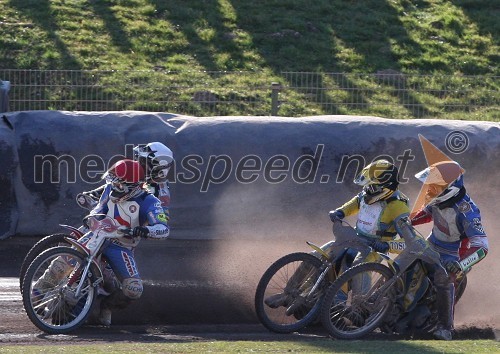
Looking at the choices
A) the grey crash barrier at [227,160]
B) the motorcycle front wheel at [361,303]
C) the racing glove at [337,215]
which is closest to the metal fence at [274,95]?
the grey crash barrier at [227,160]

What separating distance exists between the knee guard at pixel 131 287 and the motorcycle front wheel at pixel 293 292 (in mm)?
1072

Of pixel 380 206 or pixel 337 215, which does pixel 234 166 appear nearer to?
pixel 337 215

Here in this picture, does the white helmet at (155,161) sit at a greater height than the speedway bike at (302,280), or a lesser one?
greater

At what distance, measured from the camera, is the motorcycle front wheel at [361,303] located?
8.81 m

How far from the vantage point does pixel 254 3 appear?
24000mm

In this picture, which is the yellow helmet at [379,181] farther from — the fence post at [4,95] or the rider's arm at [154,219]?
the fence post at [4,95]

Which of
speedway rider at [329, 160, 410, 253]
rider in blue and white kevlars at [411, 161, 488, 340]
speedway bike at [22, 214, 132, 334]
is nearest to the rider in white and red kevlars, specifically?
speedway bike at [22, 214, 132, 334]

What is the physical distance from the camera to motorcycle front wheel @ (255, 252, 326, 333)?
8.93 m

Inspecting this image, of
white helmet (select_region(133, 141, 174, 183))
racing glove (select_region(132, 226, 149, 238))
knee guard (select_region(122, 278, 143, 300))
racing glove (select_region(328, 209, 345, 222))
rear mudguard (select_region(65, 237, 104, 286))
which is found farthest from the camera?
white helmet (select_region(133, 141, 174, 183))

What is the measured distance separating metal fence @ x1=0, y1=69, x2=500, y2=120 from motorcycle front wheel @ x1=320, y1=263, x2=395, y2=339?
6686 mm

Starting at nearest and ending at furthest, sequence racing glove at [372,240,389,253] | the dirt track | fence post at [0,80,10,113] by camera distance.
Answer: the dirt track, racing glove at [372,240,389,253], fence post at [0,80,10,113]

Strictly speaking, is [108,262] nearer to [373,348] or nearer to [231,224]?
[373,348]

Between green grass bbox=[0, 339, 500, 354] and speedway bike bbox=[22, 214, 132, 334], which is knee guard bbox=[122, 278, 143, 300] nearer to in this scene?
speedway bike bbox=[22, 214, 132, 334]

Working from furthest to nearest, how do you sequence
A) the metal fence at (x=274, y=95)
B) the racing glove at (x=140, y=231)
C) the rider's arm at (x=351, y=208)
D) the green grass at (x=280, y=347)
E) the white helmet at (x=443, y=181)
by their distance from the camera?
the metal fence at (x=274, y=95)
the rider's arm at (x=351, y=208)
the white helmet at (x=443, y=181)
the racing glove at (x=140, y=231)
the green grass at (x=280, y=347)
